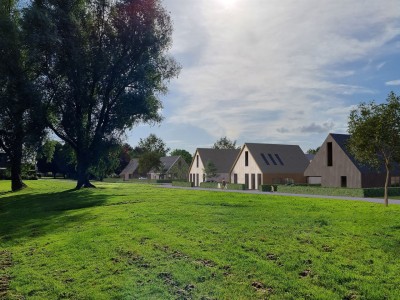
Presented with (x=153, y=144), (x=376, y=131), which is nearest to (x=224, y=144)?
(x=153, y=144)

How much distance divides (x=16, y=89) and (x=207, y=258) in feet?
105

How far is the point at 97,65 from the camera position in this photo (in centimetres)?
3734

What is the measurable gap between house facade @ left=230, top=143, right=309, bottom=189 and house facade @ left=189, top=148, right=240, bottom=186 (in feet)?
35.6

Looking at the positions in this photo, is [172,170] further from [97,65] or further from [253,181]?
Result: [97,65]

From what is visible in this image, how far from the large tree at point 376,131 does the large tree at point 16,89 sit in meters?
27.1

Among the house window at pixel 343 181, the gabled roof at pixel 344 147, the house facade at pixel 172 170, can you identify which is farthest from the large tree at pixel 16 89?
the house facade at pixel 172 170

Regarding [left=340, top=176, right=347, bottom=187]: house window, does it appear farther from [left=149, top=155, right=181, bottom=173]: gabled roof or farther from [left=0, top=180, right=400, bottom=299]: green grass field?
[left=149, top=155, right=181, bottom=173]: gabled roof

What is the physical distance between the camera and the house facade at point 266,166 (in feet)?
196

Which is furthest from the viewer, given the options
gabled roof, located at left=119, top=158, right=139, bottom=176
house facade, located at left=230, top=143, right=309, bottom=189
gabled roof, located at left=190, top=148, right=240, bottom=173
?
gabled roof, located at left=119, top=158, right=139, bottom=176

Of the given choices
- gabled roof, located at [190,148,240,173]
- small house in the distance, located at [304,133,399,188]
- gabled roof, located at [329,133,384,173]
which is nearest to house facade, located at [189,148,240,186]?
gabled roof, located at [190,148,240,173]

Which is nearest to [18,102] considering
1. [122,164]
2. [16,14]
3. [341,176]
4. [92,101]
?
[92,101]

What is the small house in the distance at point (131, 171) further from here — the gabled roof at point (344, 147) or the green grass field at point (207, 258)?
the green grass field at point (207, 258)

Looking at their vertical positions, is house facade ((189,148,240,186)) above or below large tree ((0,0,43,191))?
below

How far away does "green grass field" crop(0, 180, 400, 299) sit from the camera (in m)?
9.22
